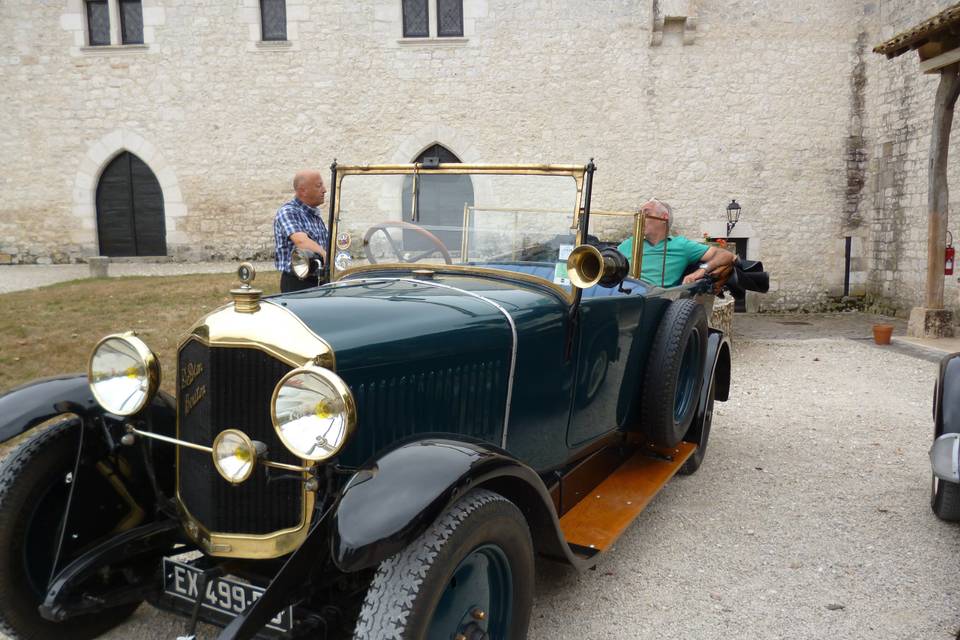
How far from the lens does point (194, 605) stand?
6.42 feet

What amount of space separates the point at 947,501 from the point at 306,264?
124 inches

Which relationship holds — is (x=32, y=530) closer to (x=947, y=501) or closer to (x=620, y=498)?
(x=620, y=498)

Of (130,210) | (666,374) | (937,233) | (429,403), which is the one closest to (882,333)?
(937,233)

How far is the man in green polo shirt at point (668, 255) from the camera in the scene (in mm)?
4211

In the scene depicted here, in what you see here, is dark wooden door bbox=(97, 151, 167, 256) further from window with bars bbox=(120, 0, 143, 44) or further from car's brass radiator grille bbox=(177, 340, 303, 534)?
car's brass radiator grille bbox=(177, 340, 303, 534)

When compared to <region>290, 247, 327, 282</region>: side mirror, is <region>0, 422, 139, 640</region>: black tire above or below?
below

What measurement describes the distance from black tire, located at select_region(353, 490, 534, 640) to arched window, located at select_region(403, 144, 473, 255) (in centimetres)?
131

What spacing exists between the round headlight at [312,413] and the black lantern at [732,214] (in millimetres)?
11551

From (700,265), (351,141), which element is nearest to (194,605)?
(700,265)

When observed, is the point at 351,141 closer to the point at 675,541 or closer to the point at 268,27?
the point at 268,27

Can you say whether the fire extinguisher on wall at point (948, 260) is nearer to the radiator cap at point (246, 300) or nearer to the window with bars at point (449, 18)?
the window with bars at point (449, 18)

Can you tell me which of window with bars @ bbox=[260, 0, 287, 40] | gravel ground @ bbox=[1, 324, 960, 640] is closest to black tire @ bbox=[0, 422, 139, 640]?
gravel ground @ bbox=[1, 324, 960, 640]

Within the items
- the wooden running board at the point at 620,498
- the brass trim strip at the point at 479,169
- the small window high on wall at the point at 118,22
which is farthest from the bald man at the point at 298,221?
the small window high on wall at the point at 118,22

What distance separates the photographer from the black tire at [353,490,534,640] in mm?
1562
